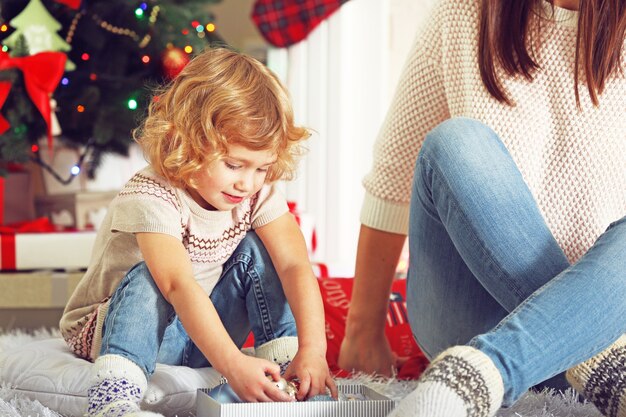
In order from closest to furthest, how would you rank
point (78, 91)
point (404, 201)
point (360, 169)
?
point (404, 201)
point (78, 91)
point (360, 169)

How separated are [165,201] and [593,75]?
0.60m

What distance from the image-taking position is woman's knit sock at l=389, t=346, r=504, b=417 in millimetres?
794

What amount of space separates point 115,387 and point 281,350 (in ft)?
0.79

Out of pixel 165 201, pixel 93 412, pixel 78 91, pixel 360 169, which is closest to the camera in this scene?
pixel 93 412

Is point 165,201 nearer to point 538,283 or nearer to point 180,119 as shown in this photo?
point 180,119

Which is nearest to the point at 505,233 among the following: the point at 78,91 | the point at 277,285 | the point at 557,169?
the point at 557,169

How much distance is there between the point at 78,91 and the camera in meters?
2.25

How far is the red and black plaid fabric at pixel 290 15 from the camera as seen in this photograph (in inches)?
107

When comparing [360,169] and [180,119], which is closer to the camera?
[180,119]

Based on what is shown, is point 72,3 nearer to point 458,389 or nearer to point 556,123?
point 556,123

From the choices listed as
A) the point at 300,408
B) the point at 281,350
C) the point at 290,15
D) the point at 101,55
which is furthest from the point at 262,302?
the point at 290,15

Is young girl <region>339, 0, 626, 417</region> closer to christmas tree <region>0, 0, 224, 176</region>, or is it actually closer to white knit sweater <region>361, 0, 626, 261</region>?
white knit sweater <region>361, 0, 626, 261</region>

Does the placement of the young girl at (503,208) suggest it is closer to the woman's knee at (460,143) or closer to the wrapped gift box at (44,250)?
the woman's knee at (460,143)

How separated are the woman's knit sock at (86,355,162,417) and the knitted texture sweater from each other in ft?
0.43
